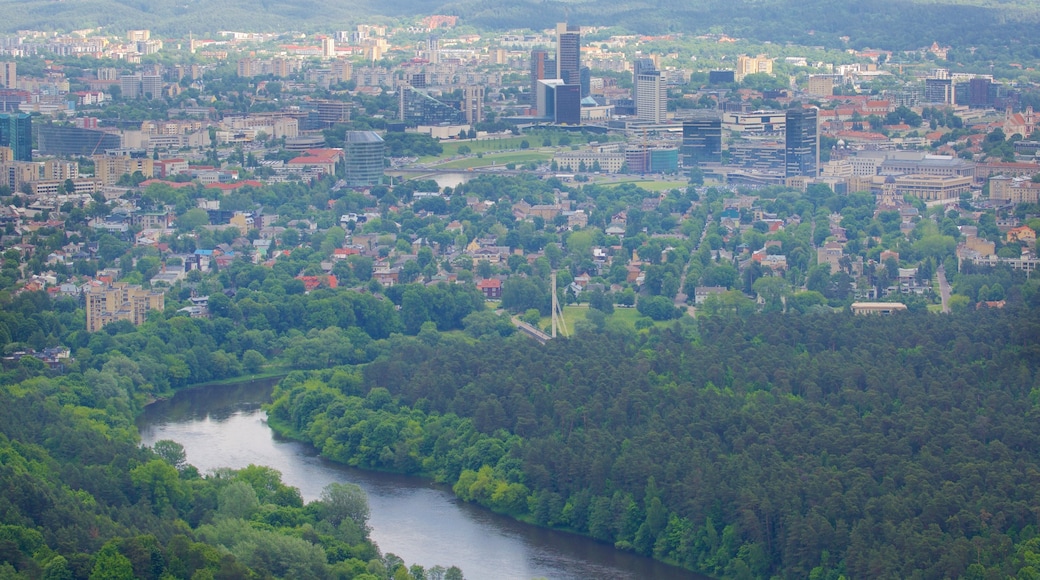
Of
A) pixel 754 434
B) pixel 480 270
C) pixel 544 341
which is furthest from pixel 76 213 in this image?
pixel 754 434

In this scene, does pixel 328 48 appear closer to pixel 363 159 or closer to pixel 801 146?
pixel 801 146

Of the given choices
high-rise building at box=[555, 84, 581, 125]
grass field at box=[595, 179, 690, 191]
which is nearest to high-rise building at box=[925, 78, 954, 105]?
high-rise building at box=[555, 84, 581, 125]

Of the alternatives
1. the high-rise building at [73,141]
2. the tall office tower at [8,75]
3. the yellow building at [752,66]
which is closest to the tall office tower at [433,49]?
the yellow building at [752,66]

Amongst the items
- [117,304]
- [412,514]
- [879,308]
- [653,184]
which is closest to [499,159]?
[653,184]

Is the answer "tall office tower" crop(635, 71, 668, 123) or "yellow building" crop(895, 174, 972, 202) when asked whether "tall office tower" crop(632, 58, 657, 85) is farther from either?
"yellow building" crop(895, 174, 972, 202)

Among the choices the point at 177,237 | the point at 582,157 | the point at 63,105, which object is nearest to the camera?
the point at 177,237

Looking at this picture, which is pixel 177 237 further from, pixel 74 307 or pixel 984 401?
pixel 984 401

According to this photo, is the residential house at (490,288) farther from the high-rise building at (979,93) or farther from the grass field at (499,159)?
the high-rise building at (979,93)
